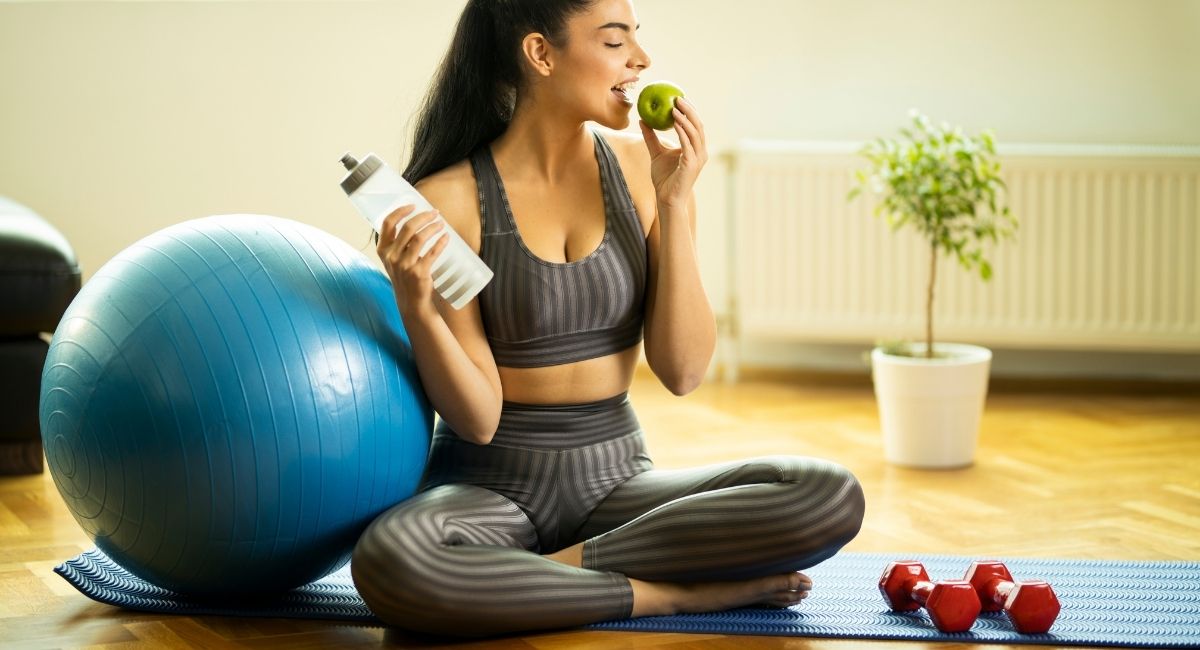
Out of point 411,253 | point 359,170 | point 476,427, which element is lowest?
point 476,427

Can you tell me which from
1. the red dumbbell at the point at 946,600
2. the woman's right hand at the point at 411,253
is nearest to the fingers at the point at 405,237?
the woman's right hand at the point at 411,253

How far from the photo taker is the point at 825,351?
13.6 ft

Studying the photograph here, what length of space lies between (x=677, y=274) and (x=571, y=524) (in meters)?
0.39

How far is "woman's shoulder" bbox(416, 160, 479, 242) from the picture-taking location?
6.49ft

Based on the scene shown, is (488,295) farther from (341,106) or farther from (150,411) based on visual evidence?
(341,106)

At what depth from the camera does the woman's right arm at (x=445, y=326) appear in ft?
5.86

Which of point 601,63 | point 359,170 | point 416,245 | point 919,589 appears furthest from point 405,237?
point 919,589

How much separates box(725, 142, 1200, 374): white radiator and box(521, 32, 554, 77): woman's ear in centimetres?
199

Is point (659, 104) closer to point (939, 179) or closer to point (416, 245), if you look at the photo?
point (416, 245)

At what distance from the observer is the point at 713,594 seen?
194 cm

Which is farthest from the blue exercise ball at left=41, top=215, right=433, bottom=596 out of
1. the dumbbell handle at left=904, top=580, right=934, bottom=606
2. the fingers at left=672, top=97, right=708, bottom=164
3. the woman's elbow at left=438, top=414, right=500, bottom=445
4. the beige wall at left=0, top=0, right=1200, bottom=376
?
the beige wall at left=0, top=0, right=1200, bottom=376

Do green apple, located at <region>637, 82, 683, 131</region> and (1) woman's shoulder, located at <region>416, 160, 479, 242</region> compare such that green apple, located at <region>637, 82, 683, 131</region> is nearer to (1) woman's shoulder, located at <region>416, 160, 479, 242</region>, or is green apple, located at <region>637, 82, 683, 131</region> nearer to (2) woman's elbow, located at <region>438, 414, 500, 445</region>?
(1) woman's shoulder, located at <region>416, 160, 479, 242</region>

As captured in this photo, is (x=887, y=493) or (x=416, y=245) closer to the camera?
(x=416, y=245)

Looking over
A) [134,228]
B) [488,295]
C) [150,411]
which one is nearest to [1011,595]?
[488,295]
